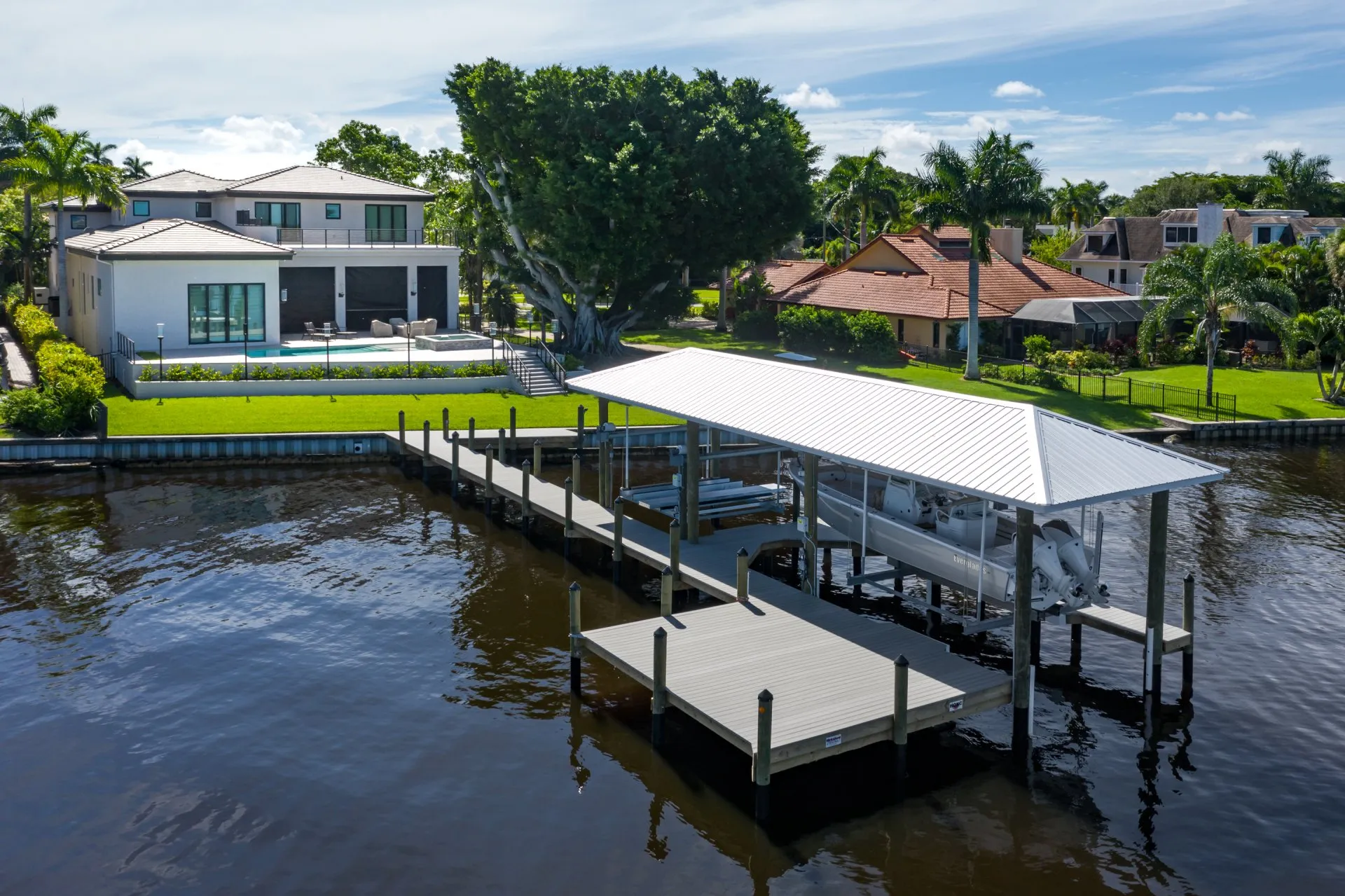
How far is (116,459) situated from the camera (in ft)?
138

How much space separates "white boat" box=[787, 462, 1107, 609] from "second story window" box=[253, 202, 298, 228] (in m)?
42.4

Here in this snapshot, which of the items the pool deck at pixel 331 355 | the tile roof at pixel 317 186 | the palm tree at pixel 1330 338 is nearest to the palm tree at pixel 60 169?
the tile roof at pixel 317 186

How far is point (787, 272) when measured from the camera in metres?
85.1

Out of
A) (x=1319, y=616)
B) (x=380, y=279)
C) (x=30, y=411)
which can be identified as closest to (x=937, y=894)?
(x=1319, y=616)

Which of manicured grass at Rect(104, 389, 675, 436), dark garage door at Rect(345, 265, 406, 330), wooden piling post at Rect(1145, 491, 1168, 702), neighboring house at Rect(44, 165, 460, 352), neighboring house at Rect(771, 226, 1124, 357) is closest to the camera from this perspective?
wooden piling post at Rect(1145, 491, 1168, 702)

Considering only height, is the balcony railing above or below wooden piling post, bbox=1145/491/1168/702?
above

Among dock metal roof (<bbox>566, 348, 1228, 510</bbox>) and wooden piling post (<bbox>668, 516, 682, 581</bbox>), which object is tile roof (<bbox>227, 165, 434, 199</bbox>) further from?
wooden piling post (<bbox>668, 516, 682, 581</bbox>)

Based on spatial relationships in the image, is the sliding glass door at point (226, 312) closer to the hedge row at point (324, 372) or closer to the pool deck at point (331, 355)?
the pool deck at point (331, 355)

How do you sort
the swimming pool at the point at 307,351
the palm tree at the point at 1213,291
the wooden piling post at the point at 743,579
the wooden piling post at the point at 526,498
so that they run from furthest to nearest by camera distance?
the swimming pool at the point at 307,351 → the palm tree at the point at 1213,291 → the wooden piling post at the point at 526,498 → the wooden piling post at the point at 743,579

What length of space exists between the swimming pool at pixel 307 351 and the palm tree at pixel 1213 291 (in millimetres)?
34336

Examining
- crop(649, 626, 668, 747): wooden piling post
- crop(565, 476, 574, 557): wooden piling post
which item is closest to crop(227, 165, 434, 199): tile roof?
crop(565, 476, 574, 557): wooden piling post

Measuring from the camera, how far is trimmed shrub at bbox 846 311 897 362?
6306 centimetres

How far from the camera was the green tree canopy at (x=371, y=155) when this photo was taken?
9469 cm

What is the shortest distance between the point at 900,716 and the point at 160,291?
44783 millimetres
